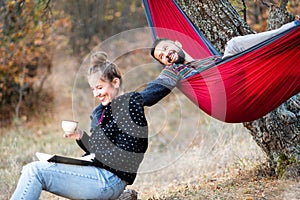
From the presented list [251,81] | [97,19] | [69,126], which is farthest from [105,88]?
[97,19]

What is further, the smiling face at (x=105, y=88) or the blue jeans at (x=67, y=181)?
the smiling face at (x=105, y=88)

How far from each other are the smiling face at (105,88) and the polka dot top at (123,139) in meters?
0.04

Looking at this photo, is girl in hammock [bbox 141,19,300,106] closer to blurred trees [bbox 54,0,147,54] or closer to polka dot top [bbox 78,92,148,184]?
polka dot top [bbox 78,92,148,184]

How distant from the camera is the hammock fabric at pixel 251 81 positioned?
8.44 feet

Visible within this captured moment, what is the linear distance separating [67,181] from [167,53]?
3.07 ft

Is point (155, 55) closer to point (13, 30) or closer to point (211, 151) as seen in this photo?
point (211, 151)

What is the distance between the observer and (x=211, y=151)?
16.1 ft

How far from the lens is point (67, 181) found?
7.97 ft

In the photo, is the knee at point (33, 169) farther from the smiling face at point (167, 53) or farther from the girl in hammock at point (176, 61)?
the smiling face at point (167, 53)

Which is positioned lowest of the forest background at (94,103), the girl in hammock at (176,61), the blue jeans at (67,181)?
the forest background at (94,103)

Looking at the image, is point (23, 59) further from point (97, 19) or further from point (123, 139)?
point (123, 139)

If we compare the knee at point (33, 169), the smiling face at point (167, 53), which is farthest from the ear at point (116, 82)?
the knee at point (33, 169)

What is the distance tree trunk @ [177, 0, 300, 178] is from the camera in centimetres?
309

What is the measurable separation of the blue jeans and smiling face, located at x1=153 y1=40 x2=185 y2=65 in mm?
753
